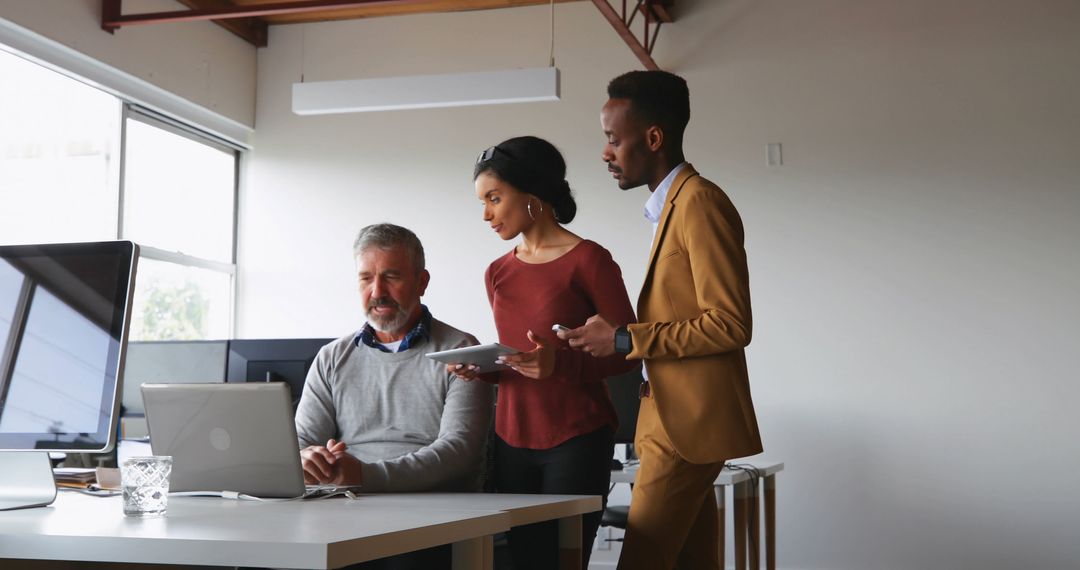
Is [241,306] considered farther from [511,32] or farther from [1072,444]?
[1072,444]

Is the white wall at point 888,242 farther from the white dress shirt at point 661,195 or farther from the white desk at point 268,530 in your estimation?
the white desk at point 268,530

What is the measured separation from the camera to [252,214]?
6.51m

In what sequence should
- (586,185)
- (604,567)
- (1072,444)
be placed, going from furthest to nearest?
(586,185)
(604,567)
(1072,444)

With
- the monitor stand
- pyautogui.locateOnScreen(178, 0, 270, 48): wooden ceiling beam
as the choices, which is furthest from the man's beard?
pyautogui.locateOnScreen(178, 0, 270, 48): wooden ceiling beam

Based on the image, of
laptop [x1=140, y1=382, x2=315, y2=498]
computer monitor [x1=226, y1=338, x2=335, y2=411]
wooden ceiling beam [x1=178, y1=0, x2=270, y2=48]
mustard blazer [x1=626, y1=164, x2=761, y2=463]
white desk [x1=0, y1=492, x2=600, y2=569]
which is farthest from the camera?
wooden ceiling beam [x1=178, y1=0, x2=270, y2=48]

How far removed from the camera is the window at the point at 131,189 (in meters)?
4.84

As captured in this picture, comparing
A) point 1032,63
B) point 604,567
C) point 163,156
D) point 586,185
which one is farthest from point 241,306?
point 1032,63

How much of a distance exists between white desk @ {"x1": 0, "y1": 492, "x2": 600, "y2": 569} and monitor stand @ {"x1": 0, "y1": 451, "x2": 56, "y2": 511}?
33 millimetres

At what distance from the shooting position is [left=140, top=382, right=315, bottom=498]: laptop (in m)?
1.76

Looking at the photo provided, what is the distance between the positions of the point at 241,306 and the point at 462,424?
182 inches

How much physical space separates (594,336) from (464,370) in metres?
0.29

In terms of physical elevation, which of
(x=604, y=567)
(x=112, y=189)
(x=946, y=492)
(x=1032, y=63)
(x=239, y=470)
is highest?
(x=1032, y=63)

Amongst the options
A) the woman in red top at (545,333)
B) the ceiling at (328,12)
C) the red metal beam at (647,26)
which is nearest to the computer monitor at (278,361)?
the woman in red top at (545,333)

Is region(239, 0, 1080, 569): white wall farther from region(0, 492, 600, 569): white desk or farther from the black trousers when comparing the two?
region(0, 492, 600, 569): white desk
